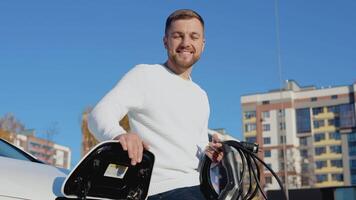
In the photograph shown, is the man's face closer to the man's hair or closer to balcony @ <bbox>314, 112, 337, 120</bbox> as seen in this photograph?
the man's hair

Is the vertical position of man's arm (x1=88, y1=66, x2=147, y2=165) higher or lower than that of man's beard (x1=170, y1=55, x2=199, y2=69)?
lower

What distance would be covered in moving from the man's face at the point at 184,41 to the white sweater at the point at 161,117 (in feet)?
0.22

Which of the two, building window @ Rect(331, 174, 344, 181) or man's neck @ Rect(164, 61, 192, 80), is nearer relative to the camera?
man's neck @ Rect(164, 61, 192, 80)

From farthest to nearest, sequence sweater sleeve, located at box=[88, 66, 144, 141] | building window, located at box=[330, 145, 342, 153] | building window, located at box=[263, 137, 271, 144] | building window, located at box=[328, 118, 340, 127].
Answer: building window, located at box=[263, 137, 271, 144], building window, located at box=[328, 118, 340, 127], building window, located at box=[330, 145, 342, 153], sweater sleeve, located at box=[88, 66, 144, 141]

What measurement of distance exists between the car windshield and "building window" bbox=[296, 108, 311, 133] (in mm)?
85783

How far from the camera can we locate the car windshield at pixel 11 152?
2.40 m

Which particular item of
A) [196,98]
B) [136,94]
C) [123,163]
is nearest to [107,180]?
[123,163]

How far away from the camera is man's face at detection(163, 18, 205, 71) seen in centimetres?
198

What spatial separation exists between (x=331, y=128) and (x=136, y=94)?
8775 centimetres

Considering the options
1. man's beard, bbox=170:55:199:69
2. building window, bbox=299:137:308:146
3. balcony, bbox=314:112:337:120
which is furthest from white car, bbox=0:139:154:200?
building window, bbox=299:137:308:146

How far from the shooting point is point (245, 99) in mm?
86875

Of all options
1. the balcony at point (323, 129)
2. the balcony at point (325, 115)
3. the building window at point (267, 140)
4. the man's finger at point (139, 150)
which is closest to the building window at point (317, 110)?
the balcony at point (325, 115)

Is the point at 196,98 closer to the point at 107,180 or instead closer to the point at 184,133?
the point at 184,133

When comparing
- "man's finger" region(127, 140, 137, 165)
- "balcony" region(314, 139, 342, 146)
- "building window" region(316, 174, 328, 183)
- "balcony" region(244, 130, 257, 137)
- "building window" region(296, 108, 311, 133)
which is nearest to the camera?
"man's finger" region(127, 140, 137, 165)
